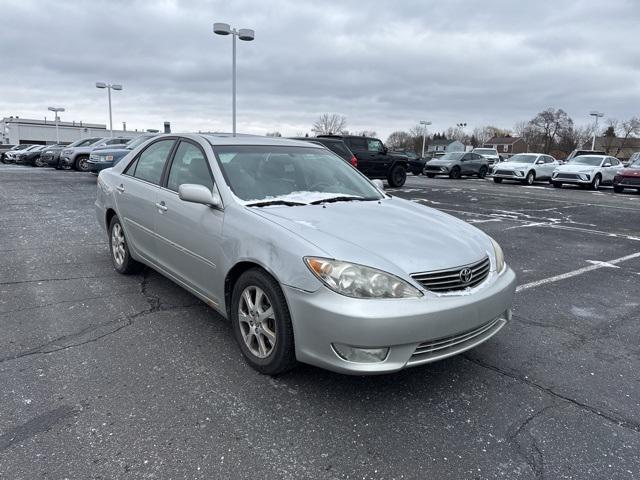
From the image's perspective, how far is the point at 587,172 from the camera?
21.2 metres

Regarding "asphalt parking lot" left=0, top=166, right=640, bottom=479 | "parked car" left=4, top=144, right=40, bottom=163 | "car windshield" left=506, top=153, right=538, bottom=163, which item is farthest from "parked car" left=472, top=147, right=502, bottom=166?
"asphalt parking lot" left=0, top=166, right=640, bottom=479

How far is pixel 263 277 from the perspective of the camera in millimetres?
2916

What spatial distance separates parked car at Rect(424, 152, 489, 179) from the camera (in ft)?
85.3

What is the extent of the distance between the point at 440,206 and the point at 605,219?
12.8ft

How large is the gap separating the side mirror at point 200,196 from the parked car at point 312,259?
0.01 meters

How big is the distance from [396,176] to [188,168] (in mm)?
14970

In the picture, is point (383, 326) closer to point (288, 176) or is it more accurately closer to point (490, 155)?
point (288, 176)

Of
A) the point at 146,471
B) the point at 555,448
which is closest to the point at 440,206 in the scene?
the point at 555,448

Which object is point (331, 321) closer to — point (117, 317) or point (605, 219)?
point (117, 317)

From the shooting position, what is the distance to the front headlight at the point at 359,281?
2.60m

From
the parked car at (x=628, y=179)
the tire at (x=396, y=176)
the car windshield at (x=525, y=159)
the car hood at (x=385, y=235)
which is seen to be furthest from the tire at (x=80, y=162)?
the parked car at (x=628, y=179)

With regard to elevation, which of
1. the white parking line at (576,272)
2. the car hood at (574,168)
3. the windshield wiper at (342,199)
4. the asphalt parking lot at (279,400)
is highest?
the windshield wiper at (342,199)

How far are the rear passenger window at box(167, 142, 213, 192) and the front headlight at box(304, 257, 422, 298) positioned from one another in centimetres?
141

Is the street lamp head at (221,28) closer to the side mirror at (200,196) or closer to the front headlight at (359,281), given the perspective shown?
the side mirror at (200,196)
